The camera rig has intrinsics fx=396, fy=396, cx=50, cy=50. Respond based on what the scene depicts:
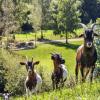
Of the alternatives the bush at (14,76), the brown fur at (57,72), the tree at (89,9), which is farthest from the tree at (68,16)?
the brown fur at (57,72)

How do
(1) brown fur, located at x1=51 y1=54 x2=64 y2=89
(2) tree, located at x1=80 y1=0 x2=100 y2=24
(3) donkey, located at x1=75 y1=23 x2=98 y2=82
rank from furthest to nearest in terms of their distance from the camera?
1. (2) tree, located at x1=80 y1=0 x2=100 y2=24
2. (1) brown fur, located at x1=51 y1=54 x2=64 y2=89
3. (3) donkey, located at x1=75 y1=23 x2=98 y2=82

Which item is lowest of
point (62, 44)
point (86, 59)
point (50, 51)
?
point (50, 51)

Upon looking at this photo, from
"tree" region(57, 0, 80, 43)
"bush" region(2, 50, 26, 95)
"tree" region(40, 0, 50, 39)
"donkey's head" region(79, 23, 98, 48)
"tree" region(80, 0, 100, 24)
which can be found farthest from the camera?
"tree" region(80, 0, 100, 24)

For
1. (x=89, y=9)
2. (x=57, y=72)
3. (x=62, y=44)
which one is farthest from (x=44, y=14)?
(x=57, y=72)

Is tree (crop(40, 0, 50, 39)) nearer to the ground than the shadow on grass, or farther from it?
farther from it

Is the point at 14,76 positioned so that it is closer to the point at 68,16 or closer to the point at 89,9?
the point at 68,16

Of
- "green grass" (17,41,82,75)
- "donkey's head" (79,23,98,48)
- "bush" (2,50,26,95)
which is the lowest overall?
"green grass" (17,41,82,75)

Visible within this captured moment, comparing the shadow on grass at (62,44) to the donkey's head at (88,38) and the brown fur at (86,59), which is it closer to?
the brown fur at (86,59)

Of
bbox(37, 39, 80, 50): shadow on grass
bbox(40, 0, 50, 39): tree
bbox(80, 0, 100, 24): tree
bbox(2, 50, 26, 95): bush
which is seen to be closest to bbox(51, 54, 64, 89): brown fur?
bbox(2, 50, 26, 95): bush

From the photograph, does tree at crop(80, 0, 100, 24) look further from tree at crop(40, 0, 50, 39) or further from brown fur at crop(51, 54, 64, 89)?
brown fur at crop(51, 54, 64, 89)

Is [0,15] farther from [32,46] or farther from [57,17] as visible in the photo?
[57,17]

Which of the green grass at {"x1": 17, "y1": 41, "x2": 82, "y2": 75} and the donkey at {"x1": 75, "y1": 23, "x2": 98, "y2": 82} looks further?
the green grass at {"x1": 17, "y1": 41, "x2": 82, "y2": 75}

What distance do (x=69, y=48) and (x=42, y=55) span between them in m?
7.80

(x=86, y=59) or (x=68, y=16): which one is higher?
(x=86, y=59)
